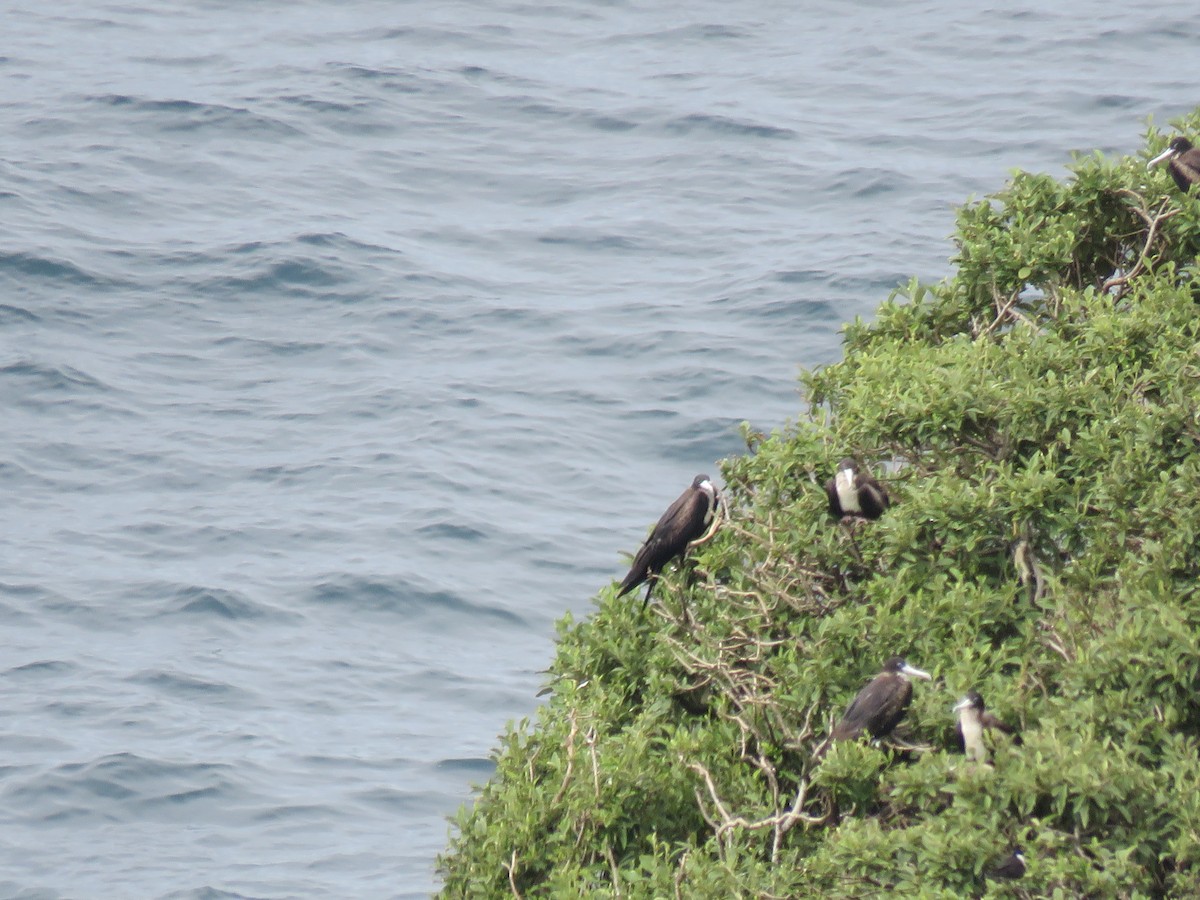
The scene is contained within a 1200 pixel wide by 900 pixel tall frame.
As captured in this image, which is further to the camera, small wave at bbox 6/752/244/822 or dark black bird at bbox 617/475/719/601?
small wave at bbox 6/752/244/822

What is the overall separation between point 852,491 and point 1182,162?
196 centimetres

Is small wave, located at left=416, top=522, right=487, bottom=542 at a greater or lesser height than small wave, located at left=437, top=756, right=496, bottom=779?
greater

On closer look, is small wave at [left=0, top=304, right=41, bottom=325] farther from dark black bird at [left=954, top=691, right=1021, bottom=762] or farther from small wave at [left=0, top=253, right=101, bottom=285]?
dark black bird at [left=954, top=691, right=1021, bottom=762]

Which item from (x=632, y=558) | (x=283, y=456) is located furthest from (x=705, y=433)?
(x=632, y=558)

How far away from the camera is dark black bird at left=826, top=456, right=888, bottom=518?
6.17 metres

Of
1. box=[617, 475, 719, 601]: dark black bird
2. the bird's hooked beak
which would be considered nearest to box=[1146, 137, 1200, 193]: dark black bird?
the bird's hooked beak

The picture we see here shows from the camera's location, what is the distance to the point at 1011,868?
4840 millimetres

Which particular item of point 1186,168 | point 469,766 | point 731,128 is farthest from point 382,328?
point 1186,168

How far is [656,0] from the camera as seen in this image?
33.3 metres

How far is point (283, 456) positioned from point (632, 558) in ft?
42.5

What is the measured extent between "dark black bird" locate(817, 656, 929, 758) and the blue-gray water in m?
9.02

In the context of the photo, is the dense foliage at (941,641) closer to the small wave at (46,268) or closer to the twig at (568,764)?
the twig at (568,764)

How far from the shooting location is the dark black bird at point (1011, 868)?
15.8 feet

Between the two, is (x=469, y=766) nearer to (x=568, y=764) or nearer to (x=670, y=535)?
(x=670, y=535)
